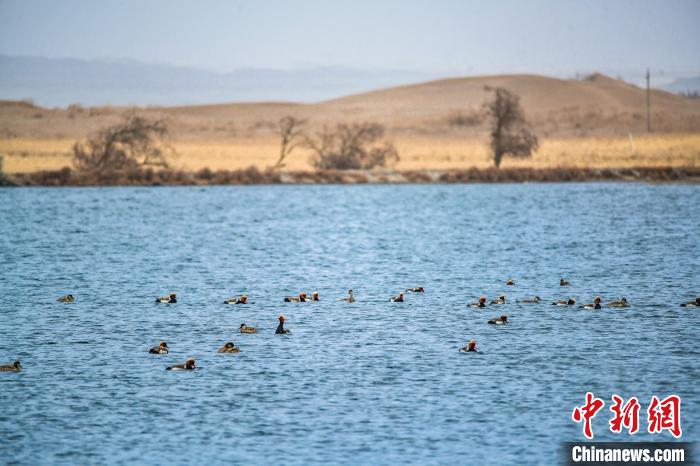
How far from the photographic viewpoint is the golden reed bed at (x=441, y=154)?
3848 inches

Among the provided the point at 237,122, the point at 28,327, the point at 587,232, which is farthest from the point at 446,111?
the point at 28,327

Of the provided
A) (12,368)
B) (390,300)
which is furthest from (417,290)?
(12,368)

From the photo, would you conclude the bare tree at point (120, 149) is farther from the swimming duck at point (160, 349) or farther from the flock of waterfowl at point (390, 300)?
the swimming duck at point (160, 349)

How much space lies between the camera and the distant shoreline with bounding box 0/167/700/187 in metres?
88.6

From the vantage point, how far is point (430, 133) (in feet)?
506

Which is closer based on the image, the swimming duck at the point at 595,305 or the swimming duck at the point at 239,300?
the swimming duck at the point at 595,305

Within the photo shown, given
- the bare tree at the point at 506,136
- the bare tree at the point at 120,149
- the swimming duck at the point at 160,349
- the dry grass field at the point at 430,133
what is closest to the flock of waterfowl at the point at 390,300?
the swimming duck at the point at 160,349

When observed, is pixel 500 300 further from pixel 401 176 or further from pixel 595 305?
pixel 401 176

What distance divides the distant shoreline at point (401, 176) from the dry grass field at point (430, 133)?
383 cm

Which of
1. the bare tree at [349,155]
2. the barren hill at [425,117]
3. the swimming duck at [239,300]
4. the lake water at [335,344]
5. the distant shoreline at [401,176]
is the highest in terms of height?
the barren hill at [425,117]

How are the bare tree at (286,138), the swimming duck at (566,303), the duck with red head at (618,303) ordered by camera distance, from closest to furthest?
the duck with red head at (618,303) < the swimming duck at (566,303) < the bare tree at (286,138)

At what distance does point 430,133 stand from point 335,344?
128647mm

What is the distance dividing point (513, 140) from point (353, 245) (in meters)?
41.2

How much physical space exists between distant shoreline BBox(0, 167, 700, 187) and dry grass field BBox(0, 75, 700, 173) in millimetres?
3833
